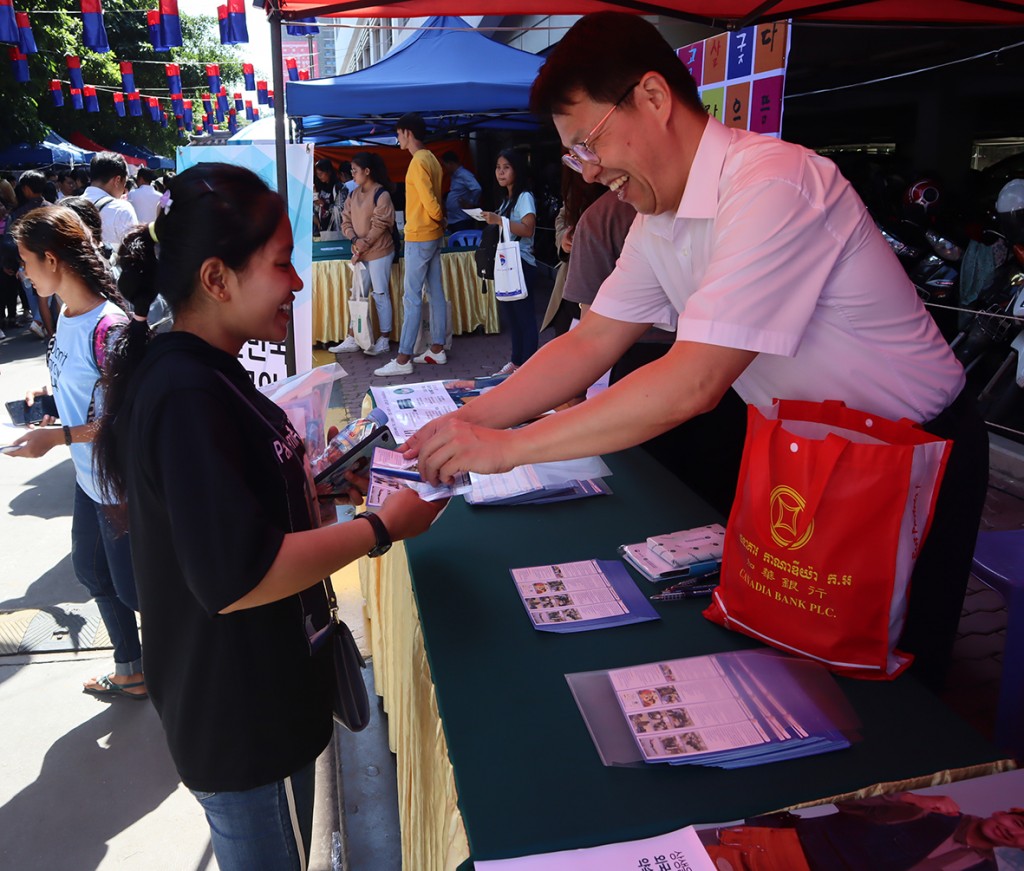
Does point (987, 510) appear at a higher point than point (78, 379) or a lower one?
lower

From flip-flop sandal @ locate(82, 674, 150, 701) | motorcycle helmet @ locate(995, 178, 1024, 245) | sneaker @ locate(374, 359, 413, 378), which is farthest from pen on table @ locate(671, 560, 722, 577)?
sneaker @ locate(374, 359, 413, 378)

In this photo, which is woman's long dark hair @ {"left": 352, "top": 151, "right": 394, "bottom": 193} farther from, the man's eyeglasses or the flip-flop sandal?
the man's eyeglasses

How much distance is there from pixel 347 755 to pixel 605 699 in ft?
4.81

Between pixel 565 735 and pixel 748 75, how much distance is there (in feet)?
9.23

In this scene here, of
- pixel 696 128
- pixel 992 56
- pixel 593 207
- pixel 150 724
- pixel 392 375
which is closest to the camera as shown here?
pixel 696 128

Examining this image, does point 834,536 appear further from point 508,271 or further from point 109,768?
point 508,271

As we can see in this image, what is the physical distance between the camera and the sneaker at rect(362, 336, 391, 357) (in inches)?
285

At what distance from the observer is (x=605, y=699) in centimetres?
112

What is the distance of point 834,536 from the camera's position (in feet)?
3.55

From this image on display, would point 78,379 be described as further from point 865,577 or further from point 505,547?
point 865,577

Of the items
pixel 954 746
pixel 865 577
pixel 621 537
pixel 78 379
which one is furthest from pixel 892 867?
pixel 78 379

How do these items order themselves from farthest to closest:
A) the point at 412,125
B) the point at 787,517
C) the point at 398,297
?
the point at 398,297 → the point at 412,125 → the point at 787,517

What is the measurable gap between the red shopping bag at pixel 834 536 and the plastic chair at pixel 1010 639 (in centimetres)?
73

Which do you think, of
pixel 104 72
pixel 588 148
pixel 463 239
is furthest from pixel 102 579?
pixel 104 72
